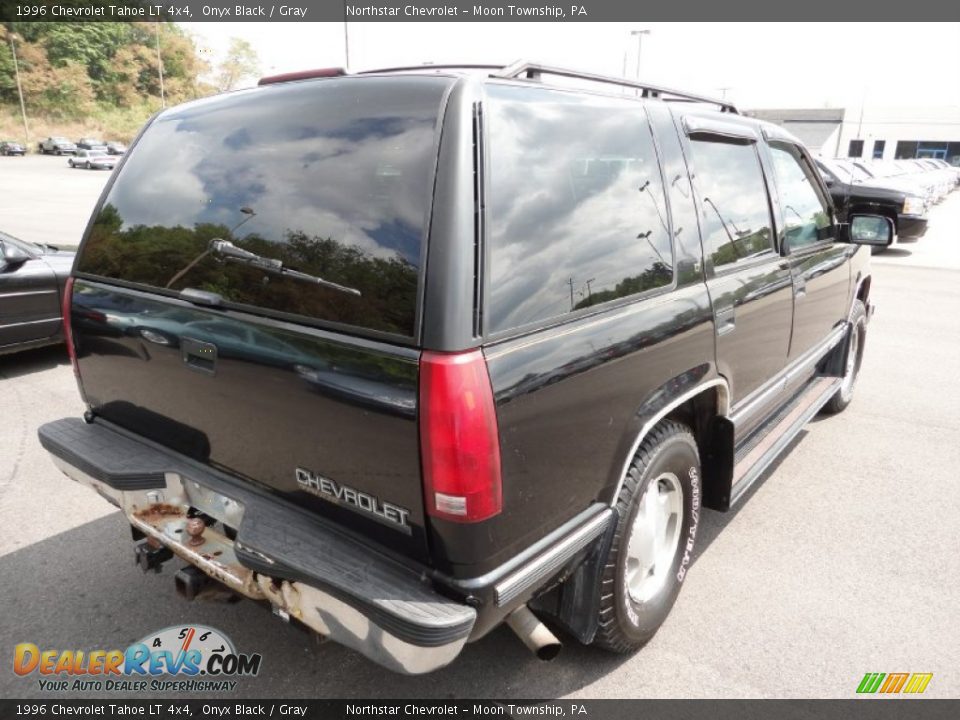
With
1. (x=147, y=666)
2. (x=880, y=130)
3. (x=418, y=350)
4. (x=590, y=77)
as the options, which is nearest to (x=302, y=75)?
(x=590, y=77)

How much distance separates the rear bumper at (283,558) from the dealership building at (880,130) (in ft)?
218

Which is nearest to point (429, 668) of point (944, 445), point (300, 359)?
point (300, 359)

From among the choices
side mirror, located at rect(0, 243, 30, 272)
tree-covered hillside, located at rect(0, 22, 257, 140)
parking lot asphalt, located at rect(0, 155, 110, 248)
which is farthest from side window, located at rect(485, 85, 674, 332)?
tree-covered hillside, located at rect(0, 22, 257, 140)

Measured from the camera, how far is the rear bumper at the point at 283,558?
5.79ft

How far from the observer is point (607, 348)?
215 centimetres

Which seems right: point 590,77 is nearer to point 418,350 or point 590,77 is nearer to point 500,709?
point 418,350

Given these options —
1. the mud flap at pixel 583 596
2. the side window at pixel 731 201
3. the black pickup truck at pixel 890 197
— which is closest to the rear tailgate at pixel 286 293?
the mud flap at pixel 583 596

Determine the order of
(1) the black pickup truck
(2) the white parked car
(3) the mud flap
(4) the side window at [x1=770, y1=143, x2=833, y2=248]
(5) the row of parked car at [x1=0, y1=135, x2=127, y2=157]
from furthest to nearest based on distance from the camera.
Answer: (5) the row of parked car at [x1=0, y1=135, x2=127, y2=157]
(2) the white parked car
(1) the black pickup truck
(4) the side window at [x1=770, y1=143, x2=833, y2=248]
(3) the mud flap

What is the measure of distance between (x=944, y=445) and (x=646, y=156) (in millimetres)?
3710

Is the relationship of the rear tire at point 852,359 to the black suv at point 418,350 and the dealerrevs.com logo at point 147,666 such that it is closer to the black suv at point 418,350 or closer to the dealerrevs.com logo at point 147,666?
the black suv at point 418,350

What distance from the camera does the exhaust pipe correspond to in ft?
6.97

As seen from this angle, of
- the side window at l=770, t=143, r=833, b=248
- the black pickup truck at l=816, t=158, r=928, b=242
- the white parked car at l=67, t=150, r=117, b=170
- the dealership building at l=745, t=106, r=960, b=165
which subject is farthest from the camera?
the dealership building at l=745, t=106, r=960, b=165

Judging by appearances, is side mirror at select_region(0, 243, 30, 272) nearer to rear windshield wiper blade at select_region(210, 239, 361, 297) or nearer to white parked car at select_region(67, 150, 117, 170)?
rear windshield wiper blade at select_region(210, 239, 361, 297)

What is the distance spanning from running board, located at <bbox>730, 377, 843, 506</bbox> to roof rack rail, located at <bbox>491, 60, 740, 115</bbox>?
5.64 feet
